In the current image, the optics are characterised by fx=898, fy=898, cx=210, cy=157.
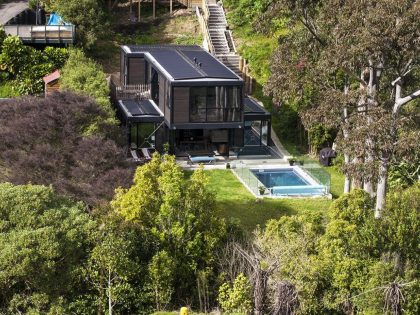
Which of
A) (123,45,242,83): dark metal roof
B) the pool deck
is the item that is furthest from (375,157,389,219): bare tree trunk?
(123,45,242,83): dark metal roof

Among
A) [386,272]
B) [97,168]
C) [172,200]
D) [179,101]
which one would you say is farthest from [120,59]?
[386,272]

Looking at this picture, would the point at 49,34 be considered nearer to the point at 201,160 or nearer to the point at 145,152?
the point at 145,152

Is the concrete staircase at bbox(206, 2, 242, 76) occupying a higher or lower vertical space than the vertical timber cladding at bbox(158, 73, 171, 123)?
higher

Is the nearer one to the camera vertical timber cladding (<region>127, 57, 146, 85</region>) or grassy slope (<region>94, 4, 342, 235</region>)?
grassy slope (<region>94, 4, 342, 235</region>)

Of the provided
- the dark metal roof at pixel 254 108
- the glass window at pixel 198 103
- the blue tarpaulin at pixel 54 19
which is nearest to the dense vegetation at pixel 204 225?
the glass window at pixel 198 103

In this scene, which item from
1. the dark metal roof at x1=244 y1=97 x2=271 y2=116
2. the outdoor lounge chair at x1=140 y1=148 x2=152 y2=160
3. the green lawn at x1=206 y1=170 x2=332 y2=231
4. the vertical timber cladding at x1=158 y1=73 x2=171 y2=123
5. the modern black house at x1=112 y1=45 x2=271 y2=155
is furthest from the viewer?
the dark metal roof at x1=244 y1=97 x2=271 y2=116

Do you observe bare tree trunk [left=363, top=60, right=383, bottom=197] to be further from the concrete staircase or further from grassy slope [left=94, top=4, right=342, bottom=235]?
the concrete staircase

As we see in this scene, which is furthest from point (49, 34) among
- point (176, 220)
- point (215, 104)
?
point (176, 220)
